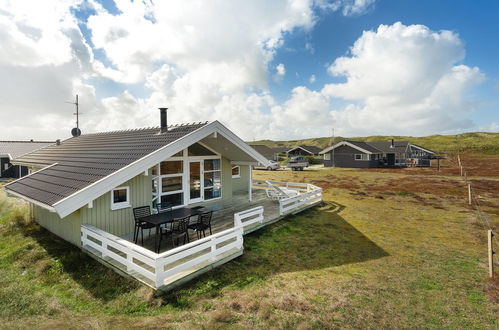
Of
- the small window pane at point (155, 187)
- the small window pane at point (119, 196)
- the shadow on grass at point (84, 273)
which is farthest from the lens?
the small window pane at point (155, 187)

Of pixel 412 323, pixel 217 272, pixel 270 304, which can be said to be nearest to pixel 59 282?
pixel 217 272

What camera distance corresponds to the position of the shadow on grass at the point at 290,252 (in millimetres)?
6191

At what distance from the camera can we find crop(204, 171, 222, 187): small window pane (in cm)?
1158

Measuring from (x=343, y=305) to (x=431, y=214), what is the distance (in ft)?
36.1

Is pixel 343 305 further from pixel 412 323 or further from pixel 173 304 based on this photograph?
pixel 173 304

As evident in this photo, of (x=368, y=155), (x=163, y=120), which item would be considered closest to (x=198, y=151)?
(x=163, y=120)

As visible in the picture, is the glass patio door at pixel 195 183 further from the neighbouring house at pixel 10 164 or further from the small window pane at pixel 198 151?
the neighbouring house at pixel 10 164

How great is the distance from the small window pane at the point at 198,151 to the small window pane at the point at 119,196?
10.1 feet

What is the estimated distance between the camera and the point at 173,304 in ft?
17.3

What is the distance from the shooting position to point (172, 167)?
32.6 feet

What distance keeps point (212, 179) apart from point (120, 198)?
4352 mm

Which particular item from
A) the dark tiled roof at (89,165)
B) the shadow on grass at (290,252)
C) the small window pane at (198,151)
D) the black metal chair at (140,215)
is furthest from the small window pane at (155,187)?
the shadow on grass at (290,252)

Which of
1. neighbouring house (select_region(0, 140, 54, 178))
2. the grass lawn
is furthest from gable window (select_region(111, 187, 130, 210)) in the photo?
Result: neighbouring house (select_region(0, 140, 54, 178))

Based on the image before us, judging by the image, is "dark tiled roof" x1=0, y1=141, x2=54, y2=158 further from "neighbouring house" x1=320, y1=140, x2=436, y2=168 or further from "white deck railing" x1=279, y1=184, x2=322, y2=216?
"neighbouring house" x1=320, y1=140, x2=436, y2=168
